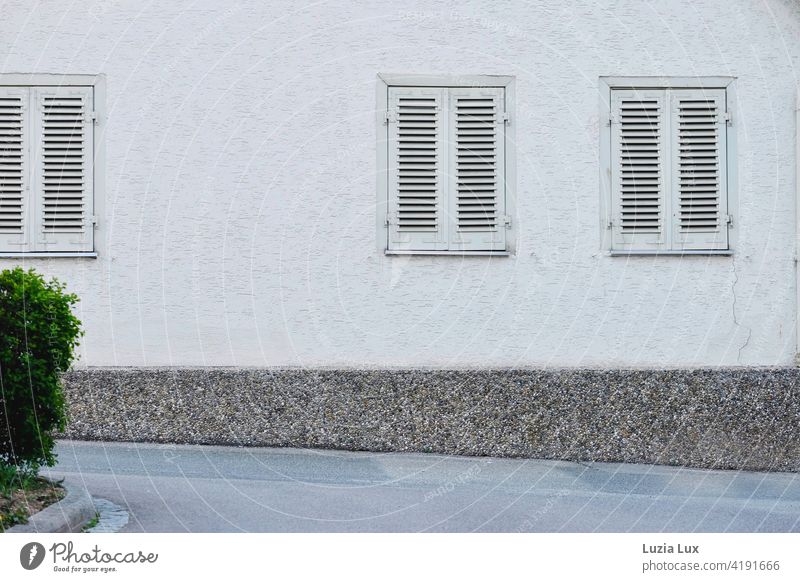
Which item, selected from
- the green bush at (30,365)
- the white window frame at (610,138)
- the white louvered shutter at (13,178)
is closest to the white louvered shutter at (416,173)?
the white window frame at (610,138)

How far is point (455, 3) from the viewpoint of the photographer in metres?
11.2

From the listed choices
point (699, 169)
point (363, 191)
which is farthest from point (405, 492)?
point (699, 169)

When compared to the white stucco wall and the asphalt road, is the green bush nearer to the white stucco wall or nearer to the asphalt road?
the asphalt road

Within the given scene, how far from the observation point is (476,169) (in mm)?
11258

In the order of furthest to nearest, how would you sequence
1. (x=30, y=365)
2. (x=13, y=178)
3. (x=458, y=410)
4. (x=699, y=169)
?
(x=699, y=169)
(x=13, y=178)
(x=458, y=410)
(x=30, y=365)

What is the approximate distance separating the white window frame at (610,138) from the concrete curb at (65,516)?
5.19 metres

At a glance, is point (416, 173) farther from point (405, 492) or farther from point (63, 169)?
point (405, 492)

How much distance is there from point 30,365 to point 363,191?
410 centimetres

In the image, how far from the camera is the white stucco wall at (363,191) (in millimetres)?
11109

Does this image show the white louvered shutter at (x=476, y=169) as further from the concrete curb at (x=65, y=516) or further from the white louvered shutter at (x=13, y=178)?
the concrete curb at (x=65, y=516)

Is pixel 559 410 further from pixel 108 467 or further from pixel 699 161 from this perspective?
pixel 108 467

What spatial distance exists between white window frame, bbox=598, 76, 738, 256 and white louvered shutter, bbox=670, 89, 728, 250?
0.14 feet

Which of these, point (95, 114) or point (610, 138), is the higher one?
point (95, 114)

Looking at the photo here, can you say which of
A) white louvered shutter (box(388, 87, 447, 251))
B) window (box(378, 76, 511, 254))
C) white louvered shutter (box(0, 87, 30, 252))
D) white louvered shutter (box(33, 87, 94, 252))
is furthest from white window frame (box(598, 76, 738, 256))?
white louvered shutter (box(0, 87, 30, 252))
